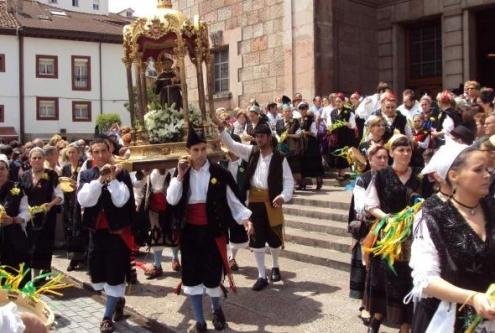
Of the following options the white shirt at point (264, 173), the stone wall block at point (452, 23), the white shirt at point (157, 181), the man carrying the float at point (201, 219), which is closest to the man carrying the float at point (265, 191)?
the white shirt at point (264, 173)

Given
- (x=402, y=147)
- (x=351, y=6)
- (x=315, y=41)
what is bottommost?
(x=402, y=147)

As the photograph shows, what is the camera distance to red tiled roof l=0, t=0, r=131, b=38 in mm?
35844

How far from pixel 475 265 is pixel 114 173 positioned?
3.64 m

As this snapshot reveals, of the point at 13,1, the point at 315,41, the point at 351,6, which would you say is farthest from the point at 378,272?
the point at 13,1

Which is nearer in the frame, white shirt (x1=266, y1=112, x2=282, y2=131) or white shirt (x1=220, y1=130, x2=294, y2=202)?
white shirt (x1=220, y1=130, x2=294, y2=202)

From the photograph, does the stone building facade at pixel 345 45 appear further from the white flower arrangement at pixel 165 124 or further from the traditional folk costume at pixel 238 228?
the white flower arrangement at pixel 165 124

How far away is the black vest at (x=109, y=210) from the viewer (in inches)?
215

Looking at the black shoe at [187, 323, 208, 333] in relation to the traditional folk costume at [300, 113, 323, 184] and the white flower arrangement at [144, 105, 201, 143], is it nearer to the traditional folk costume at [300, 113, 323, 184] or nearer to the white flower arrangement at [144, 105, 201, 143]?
the white flower arrangement at [144, 105, 201, 143]

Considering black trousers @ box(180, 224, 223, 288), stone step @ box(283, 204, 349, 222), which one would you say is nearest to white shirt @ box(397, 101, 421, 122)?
stone step @ box(283, 204, 349, 222)

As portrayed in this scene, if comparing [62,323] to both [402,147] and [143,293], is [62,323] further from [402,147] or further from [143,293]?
[402,147]

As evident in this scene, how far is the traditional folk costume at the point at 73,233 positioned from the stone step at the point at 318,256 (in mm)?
2808

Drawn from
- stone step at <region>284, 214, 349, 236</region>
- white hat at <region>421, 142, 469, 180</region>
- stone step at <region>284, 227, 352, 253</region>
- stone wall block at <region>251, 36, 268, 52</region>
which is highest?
stone wall block at <region>251, 36, 268, 52</region>

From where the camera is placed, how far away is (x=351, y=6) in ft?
44.5

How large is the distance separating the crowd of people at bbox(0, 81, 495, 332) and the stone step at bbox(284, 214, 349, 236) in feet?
4.40
